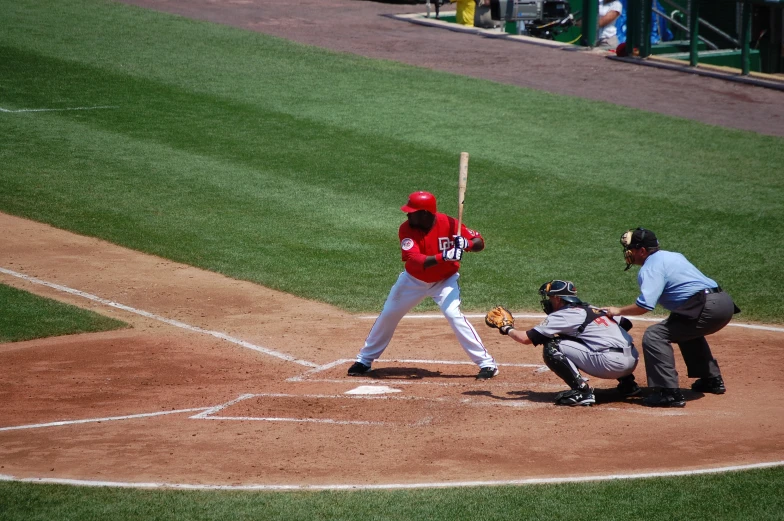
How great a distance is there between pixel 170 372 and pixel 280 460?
2.65 metres

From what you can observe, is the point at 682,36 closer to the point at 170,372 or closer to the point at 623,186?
the point at 623,186

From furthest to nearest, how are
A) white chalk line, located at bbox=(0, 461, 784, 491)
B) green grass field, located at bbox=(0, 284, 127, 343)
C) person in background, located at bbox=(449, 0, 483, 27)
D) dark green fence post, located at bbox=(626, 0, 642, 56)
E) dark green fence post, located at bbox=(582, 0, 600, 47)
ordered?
1. person in background, located at bbox=(449, 0, 483, 27)
2. dark green fence post, located at bbox=(582, 0, 600, 47)
3. dark green fence post, located at bbox=(626, 0, 642, 56)
4. green grass field, located at bbox=(0, 284, 127, 343)
5. white chalk line, located at bbox=(0, 461, 784, 491)

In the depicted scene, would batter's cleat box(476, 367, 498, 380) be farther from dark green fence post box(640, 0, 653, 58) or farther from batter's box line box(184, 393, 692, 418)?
dark green fence post box(640, 0, 653, 58)

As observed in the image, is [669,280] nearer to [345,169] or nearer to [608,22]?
[345,169]

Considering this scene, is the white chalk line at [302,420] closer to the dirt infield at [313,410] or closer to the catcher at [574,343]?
the dirt infield at [313,410]

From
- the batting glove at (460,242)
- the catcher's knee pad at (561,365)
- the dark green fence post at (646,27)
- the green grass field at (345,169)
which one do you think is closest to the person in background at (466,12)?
the green grass field at (345,169)

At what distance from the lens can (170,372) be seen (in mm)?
9555

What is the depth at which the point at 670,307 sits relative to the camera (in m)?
8.50

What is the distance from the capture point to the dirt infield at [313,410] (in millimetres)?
7152

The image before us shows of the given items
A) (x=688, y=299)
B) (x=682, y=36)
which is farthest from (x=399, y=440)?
(x=682, y=36)

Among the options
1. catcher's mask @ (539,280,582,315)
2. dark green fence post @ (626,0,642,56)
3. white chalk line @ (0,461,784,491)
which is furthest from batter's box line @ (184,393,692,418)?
dark green fence post @ (626,0,642,56)

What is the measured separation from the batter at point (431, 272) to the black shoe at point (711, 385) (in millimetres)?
1828

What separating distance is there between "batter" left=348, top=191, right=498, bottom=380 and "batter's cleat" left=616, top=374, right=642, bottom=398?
3.81 ft

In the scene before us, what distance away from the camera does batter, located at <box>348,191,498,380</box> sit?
8.91 metres
